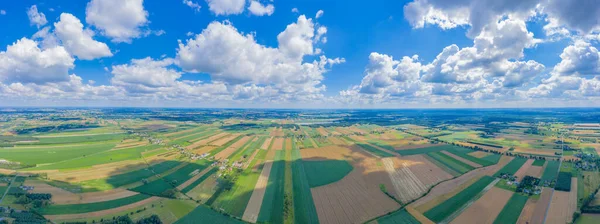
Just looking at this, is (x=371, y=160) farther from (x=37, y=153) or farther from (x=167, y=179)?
(x=37, y=153)

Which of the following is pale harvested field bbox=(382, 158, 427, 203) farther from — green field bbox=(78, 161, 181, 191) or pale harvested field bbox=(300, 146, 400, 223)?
green field bbox=(78, 161, 181, 191)

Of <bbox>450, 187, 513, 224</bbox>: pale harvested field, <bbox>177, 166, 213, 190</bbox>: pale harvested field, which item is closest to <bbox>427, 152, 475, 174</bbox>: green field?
<bbox>450, 187, 513, 224</bbox>: pale harvested field

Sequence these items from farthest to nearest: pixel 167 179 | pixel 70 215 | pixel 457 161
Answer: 1. pixel 457 161
2. pixel 167 179
3. pixel 70 215

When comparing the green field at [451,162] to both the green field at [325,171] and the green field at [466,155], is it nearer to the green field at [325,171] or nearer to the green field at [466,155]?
the green field at [466,155]

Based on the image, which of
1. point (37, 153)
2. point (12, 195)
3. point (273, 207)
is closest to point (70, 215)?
point (12, 195)

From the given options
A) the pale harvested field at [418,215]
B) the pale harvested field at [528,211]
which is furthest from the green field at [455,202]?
the pale harvested field at [528,211]

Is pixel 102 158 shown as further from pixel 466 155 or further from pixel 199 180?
pixel 466 155

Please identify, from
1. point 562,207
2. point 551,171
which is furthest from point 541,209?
point 551,171
